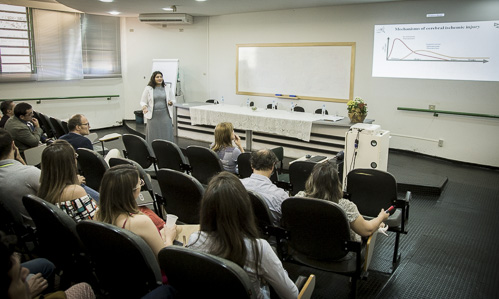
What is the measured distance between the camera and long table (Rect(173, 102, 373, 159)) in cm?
605

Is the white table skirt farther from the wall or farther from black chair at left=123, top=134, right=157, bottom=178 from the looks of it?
black chair at left=123, top=134, right=157, bottom=178

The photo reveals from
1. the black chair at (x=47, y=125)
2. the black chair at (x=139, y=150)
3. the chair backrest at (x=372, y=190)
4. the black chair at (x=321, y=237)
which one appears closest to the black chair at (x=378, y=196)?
the chair backrest at (x=372, y=190)

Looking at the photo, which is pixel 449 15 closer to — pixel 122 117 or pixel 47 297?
pixel 47 297

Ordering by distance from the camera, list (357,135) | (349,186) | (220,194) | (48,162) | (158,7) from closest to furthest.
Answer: (220,194) < (48,162) < (349,186) < (357,135) < (158,7)

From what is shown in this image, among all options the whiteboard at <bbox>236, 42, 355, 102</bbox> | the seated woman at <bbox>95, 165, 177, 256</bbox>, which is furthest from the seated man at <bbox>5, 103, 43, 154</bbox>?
the whiteboard at <bbox>236, 42, 355, 102</bbox>

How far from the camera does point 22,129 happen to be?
4805mm

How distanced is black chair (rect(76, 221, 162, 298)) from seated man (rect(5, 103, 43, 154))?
141 inches

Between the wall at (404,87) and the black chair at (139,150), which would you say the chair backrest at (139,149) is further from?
the wall at (404,87)

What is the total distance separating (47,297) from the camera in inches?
65.9

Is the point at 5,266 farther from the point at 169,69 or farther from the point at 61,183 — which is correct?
the point at 169,69

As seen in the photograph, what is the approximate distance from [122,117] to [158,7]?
341cm

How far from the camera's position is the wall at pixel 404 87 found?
6.25 m

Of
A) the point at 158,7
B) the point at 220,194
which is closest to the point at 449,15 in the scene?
the point at 158,7

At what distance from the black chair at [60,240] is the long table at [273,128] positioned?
4.40 metres
